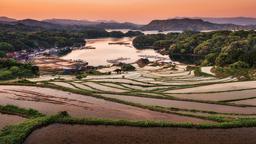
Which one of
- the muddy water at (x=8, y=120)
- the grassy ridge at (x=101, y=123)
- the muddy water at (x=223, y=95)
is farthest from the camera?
the muddy water at (x=223, y=95)

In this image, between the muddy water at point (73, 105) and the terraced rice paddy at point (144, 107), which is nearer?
the terraced rice paddy at point (144, 107)

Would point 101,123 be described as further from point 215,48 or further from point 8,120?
point 215,48

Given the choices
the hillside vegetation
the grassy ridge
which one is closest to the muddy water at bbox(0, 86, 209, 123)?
the grassy ridge

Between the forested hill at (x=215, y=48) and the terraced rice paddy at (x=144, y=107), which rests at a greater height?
the terraced rice paddy at (x=144, y=107)

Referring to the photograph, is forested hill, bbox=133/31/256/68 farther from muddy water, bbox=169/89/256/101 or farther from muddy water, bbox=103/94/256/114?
muddy water, bbox=103/94/256/114

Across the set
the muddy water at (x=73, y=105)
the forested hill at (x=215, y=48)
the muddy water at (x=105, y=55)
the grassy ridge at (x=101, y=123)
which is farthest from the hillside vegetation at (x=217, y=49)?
the grassy ridge at (x=101, y=123)

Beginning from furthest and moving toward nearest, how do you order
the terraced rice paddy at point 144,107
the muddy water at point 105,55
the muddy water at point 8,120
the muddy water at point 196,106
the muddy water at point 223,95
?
the muddy water at point 105,55 < the muddy water at point 223,95 < the muddy water at point 196,106 < the muddy water at point 8,120 < the terraced rice paddy at point 144,107

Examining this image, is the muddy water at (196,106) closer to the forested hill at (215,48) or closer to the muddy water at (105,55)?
the forested hill at (215,48)
